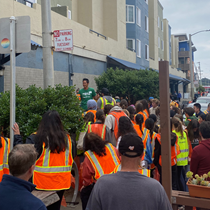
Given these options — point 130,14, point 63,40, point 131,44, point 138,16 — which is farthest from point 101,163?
point 138,16

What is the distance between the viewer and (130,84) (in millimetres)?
16031

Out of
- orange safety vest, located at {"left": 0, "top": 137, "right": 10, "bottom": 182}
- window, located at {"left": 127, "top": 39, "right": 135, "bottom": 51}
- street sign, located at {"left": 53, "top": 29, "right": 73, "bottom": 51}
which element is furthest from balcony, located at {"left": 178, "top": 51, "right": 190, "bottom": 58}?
orange safety vest, located at {"left": 0, "top": 137, "right": 10, "bottom": 182}

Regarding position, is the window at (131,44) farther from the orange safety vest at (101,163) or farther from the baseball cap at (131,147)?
the baseball cap at (131,147)

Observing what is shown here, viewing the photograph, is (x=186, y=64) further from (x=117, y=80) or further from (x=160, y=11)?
(x=117, y=80)

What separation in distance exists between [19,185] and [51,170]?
1.80m

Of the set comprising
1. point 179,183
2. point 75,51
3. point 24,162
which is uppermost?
point 75,51

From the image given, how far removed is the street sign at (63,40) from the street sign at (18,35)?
2939 mm

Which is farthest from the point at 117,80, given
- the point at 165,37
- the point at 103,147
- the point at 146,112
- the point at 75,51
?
the point at 165,37

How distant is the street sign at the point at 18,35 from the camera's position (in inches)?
148

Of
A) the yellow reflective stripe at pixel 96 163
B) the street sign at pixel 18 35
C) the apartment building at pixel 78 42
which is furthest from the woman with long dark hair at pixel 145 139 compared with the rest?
the apartment building at pixel 78 42

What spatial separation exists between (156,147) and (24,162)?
366cm

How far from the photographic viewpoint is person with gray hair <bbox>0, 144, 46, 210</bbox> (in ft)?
6.84

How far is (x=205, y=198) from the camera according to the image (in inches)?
136

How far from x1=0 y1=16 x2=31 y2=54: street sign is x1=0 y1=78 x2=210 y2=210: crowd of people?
978 millimetres
